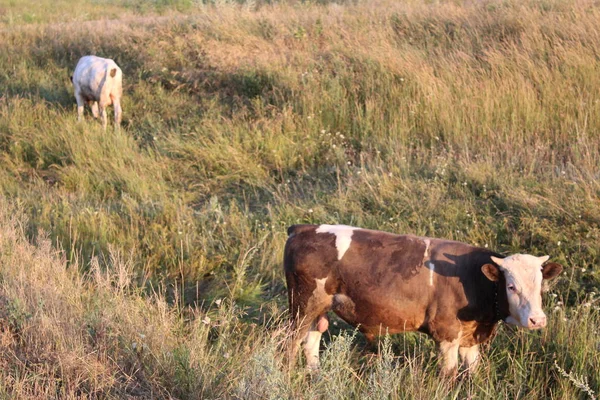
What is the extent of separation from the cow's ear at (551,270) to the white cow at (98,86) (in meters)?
7.81

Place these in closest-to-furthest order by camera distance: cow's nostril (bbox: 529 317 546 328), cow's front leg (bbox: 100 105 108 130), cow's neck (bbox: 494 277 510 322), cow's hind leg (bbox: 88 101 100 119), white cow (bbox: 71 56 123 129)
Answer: cow's nostril (bbox: 529 317 546 328) < cow's neck (bbox: 494 277 510 322) < cow's front leg (bbox: 100 105 108 130) < white cow (bbox: 71 56 123 129) < cow's hind leg (bbox: 88 101 100 119)

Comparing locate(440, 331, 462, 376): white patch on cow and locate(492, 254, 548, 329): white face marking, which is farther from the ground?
locate(492, 254, 548, 329): white face marking

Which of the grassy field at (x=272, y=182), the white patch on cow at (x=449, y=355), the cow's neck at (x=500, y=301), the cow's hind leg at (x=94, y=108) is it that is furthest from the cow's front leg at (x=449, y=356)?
the cow's hind leg at (x=94, y=108)

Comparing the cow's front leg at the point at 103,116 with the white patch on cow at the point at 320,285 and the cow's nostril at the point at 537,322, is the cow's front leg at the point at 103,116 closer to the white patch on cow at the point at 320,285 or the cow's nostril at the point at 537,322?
the white patch on cow at the point at 320,285

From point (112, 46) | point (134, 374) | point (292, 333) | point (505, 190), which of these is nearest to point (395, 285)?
point (292, 333)

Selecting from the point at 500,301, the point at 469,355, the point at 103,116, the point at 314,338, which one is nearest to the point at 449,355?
the point at 469,355

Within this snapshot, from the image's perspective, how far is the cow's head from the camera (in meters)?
4.46

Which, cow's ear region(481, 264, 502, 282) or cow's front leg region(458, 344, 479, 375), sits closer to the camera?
cow's ear region(481, 264, 502, 282)

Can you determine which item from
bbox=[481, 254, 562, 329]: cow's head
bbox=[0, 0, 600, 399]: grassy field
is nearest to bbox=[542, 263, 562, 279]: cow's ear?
bbox=[481, 254, 562, 329]: cow's head

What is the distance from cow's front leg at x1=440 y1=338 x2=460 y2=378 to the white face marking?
41 cm

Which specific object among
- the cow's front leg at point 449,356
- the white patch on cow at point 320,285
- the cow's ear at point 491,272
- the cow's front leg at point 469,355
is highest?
the cow's ear at point 491,272

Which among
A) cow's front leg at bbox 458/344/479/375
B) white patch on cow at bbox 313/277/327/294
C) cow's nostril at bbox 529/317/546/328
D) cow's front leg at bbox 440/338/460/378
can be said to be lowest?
cow's front leg at bbox 458/344/479/375

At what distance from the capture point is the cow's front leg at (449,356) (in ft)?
15.7

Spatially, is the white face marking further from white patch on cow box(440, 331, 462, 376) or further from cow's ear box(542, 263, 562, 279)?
white patch on cow box(440, 331, 462, 376)
